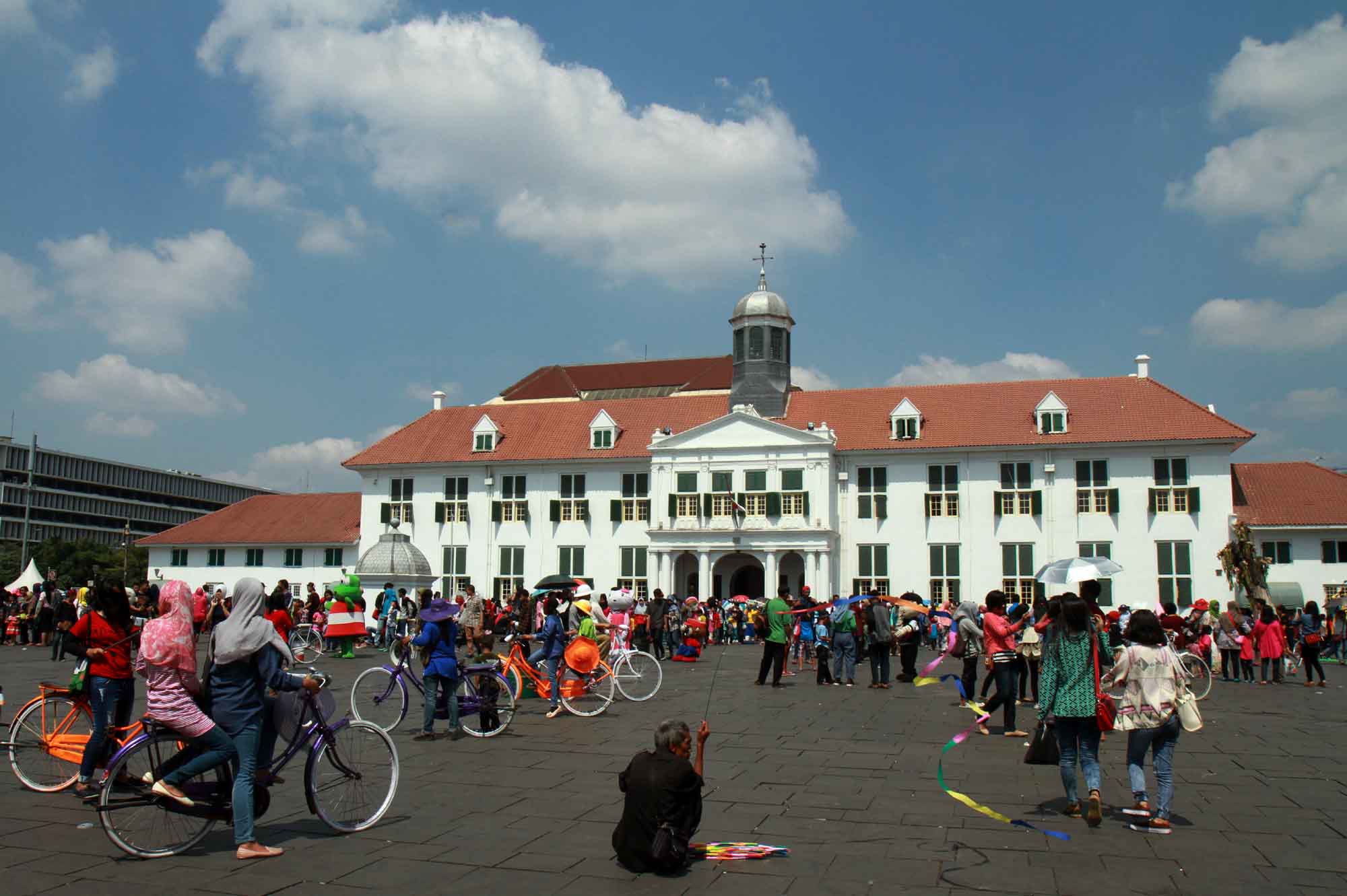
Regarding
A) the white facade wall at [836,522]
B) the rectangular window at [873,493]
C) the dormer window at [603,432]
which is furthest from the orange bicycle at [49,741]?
the dormer window at [603,432]

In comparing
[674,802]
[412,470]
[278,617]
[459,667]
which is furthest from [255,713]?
[412,470]

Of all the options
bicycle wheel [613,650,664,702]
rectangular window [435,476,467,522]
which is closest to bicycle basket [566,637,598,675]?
bicycle wheel [613,650,664,702]

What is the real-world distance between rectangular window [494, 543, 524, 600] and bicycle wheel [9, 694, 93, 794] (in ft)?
141

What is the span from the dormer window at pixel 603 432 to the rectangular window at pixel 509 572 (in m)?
6.26

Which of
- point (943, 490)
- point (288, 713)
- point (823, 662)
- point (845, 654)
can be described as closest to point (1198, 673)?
point (845, 654)

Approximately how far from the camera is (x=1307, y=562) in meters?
44.2

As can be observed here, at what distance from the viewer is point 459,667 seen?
12.1 meters

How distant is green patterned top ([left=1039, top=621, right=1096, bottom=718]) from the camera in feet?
26.2

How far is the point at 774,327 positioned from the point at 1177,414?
18.7 metres

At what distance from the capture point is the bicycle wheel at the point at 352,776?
732 centimetres

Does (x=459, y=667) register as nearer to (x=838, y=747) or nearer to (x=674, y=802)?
(x=838, y=747)

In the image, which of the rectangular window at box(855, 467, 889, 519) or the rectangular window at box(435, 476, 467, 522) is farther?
the rectangular window at box(435, 476, 467, 522)

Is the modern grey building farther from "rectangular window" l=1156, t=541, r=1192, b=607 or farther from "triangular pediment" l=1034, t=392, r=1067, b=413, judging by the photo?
"rectangular window" l=1156, t=541, r=1192, b=607

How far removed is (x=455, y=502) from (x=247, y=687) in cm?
4714
